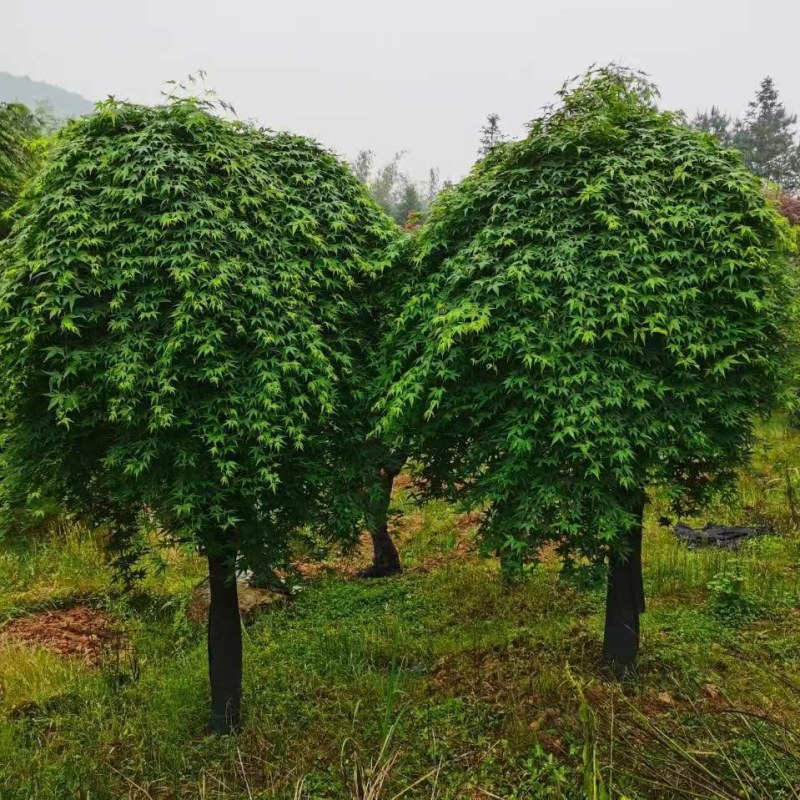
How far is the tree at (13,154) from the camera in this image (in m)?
10.8

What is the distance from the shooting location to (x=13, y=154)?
11.3 m

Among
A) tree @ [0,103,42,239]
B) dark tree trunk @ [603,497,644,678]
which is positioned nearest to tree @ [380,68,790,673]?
dark tree trunk @ [603,497,644,678]

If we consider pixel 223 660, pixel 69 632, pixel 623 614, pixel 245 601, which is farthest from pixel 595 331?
pixel 69 632

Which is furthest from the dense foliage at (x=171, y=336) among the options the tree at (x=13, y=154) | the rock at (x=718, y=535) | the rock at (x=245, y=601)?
the rock at (x=718, y=535)

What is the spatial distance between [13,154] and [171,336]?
30.6ft

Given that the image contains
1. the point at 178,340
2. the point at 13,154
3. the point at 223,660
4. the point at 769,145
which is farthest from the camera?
the point at 769,145

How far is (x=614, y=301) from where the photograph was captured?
207 inches

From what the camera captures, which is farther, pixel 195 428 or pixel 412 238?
pixel 412 238

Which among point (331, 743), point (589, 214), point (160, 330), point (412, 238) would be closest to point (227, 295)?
point (160, 330)

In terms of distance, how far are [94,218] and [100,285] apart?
615 mm

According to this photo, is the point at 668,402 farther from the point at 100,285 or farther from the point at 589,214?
the point at 100,285

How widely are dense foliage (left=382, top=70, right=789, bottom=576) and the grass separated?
5.35ft

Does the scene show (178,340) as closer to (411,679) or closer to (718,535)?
(411,679)

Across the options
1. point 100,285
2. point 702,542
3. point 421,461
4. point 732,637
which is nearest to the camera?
point 100,285
